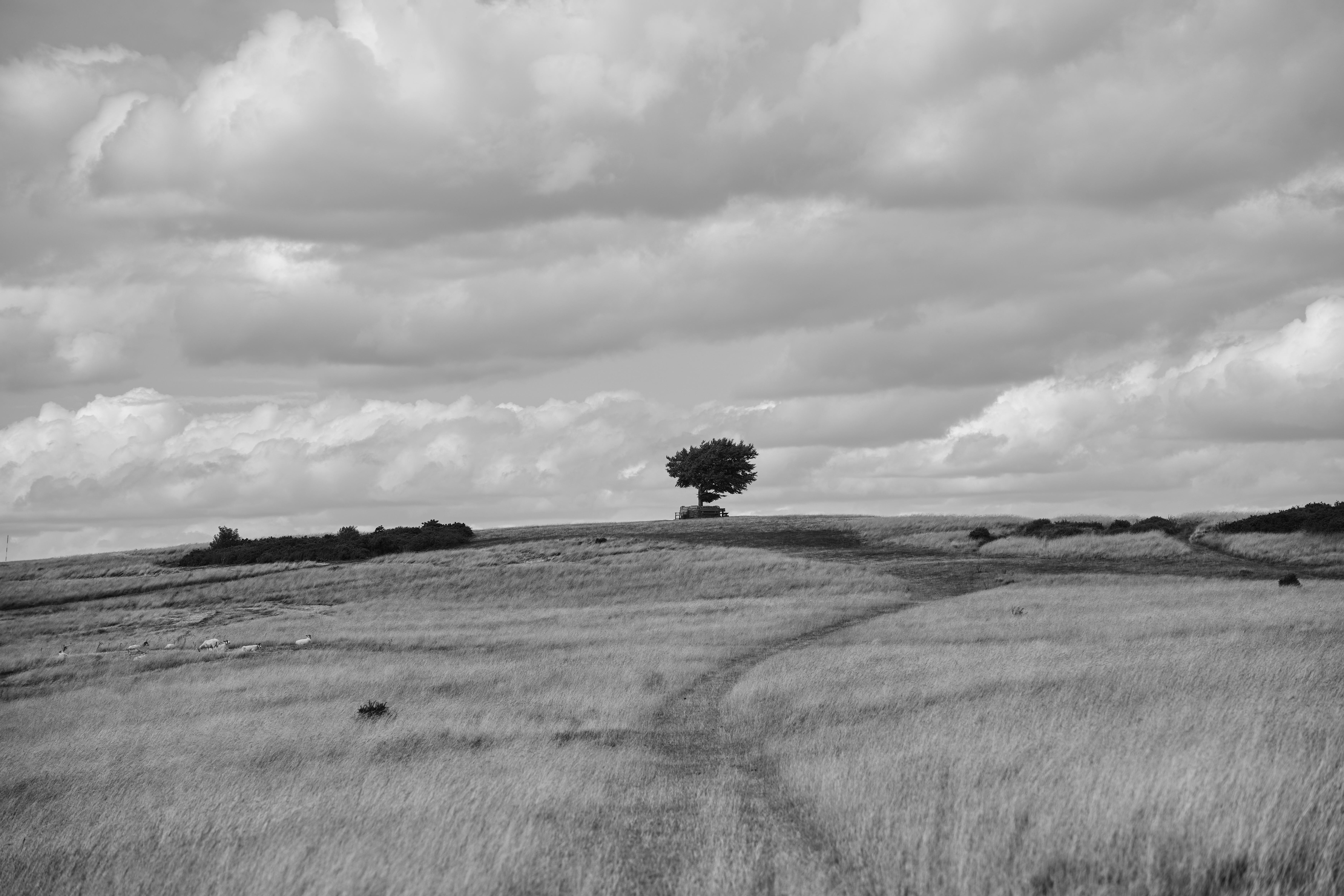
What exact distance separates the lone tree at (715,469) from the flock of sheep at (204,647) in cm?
6473

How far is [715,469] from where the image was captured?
103312 mm

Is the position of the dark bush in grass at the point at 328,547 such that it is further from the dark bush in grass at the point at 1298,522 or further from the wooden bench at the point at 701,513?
the dark bush in grass at the point at 1298,522

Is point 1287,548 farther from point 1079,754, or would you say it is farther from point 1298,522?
point 1079,754

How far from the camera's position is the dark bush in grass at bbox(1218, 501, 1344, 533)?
5616 cm

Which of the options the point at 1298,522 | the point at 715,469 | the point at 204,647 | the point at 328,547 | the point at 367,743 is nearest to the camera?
the point at 367,743

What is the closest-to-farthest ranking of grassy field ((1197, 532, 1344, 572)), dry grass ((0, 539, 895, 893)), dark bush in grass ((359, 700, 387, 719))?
dry grass ((0, 539, 895, 893))
dark bush in grass ((359, 700, 387, 719))
grassy field ((1197, 532, 1344, 572))

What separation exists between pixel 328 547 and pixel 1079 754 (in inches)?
2758

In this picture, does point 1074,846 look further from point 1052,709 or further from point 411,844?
point 1052,709

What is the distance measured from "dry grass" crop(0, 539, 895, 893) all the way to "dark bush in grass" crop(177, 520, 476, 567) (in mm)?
19529

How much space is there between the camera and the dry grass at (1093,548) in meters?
59.0

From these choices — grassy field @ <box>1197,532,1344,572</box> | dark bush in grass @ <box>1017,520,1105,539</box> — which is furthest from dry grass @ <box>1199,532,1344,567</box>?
dark bush in grass @ <box>1017,520,1105,539</box>

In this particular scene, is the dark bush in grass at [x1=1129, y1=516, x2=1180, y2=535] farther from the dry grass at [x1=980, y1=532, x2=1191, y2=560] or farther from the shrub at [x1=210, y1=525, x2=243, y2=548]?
the shrub at [x1=210, y1=525, x2=243, y2=548]

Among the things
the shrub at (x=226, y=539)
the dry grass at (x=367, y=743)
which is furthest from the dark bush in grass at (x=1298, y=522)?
the shrub at (x=226, y=539)

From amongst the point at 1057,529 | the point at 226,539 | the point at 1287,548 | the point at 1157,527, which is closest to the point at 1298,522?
the point at 1287,548
